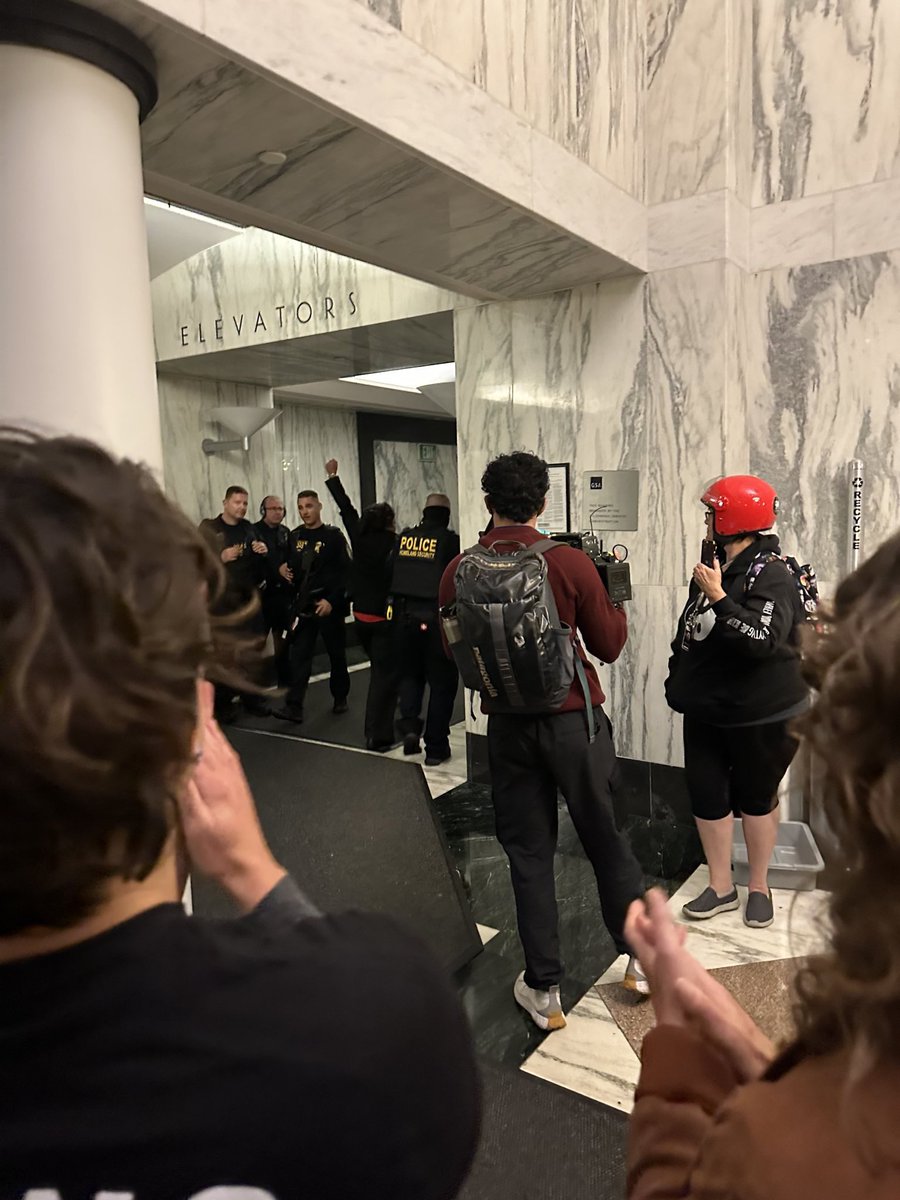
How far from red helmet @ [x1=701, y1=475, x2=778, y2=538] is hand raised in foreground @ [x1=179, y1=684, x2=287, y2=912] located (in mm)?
2294

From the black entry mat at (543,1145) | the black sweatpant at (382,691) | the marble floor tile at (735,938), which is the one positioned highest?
the black sweatpant at (382,691)

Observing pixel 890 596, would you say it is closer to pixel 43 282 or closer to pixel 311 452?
pixel 43 282

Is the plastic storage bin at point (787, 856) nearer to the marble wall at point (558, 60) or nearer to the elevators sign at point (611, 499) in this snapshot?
the elevators sign at point (611, 499)

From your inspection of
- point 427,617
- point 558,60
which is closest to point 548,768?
point 427,617

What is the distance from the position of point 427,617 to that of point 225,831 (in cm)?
413

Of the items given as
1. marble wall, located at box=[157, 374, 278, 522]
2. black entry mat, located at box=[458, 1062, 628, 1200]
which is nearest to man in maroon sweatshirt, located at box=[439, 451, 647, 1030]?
black entry mat, located at box=[458, 1062, 628, 1200]

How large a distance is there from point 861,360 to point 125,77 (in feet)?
10.2

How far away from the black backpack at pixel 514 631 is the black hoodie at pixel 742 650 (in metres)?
0.60

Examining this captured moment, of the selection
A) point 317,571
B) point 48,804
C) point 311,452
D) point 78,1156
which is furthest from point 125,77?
point 311,452

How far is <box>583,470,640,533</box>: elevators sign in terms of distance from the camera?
385 centimetres

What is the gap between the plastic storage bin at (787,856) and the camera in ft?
10.5

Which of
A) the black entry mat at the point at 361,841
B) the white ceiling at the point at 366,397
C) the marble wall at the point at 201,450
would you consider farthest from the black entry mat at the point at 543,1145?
the white ceiling at the point at 366,397

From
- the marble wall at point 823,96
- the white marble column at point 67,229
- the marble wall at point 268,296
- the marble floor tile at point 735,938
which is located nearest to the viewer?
the white marble column at point 67,229

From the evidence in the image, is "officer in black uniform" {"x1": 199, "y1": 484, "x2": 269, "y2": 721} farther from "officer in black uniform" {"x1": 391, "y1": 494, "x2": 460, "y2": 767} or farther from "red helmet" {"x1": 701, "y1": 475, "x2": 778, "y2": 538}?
"red helmet" {"x1": 701, "y1": 475, "x2": 778, "y2": 538}
